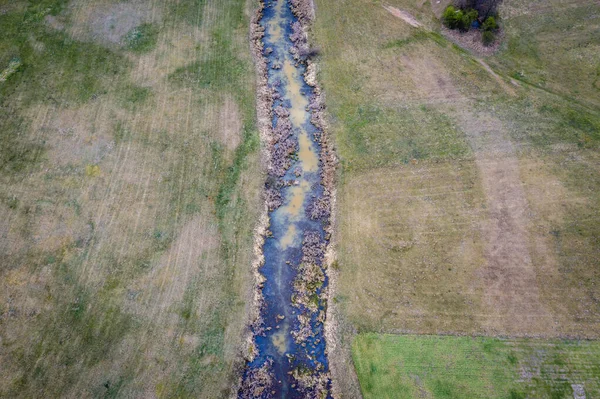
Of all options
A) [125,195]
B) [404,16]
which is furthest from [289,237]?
[404,16]

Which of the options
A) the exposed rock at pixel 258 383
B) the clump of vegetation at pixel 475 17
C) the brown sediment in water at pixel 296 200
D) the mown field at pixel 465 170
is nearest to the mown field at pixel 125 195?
the exposed rock at pixel 258 383

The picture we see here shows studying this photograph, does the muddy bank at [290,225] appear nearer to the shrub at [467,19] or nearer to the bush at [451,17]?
the bush at [451,17]

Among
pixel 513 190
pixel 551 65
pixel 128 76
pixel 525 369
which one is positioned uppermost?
pixel 551 65

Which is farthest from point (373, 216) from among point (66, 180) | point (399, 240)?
point (66, 180)

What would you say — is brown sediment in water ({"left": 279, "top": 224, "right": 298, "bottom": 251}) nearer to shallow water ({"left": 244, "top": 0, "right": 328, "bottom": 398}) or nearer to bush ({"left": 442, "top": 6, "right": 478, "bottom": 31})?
shallow water ({"left": 244, "top": 0, "right": 328, "bottom": 398})

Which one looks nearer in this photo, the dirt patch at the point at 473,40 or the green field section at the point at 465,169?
the green field section at the point at 465,169

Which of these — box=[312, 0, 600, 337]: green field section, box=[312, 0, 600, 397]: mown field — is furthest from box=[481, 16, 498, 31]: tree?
box=[312, 0, 600, 397]: mown field

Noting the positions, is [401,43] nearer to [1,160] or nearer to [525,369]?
[525,369]
